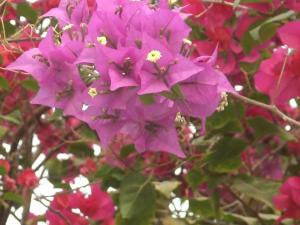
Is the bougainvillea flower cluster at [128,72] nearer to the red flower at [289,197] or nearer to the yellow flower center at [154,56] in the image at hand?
the yellow flower center at [154,56]

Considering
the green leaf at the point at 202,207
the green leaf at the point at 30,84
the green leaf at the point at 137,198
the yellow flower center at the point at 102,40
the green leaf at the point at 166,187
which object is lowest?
→ the green leaf at the point at 202,207

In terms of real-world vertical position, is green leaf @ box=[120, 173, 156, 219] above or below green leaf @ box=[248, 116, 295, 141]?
below

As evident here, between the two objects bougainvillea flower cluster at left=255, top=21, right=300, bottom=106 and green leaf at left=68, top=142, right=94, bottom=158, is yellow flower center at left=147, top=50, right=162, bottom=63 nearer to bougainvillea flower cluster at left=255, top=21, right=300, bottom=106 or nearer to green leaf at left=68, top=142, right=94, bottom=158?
bougainvillea flower cluster at left=255, top=21, right=300, bottom=106

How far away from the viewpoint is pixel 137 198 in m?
1.17

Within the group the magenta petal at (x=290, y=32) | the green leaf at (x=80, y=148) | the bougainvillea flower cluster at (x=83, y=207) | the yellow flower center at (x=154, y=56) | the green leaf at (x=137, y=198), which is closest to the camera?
the yellow flower center at (x=154, y=56)

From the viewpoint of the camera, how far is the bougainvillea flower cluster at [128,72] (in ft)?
2.07

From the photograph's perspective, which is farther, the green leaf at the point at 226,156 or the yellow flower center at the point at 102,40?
the green leaf at the point at 226,156

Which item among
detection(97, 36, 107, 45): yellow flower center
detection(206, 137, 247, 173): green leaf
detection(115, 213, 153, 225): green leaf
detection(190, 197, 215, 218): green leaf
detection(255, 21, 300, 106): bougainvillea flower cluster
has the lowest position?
detection(190, 197, 215, 218): green leaf

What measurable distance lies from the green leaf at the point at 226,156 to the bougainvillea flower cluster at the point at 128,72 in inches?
18.6

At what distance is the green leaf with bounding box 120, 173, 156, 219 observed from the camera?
1.16m

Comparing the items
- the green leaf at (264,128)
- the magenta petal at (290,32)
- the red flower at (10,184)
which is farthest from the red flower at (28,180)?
the magenta petal at (290,32)

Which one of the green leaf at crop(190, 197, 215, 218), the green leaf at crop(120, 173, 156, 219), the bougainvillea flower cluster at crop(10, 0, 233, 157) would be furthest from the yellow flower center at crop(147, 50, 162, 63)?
the green leaf at crop(190, 197, 215, 218)

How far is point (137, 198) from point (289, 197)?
26 centimetres

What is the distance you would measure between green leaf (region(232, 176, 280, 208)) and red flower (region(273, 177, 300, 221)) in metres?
0.03
